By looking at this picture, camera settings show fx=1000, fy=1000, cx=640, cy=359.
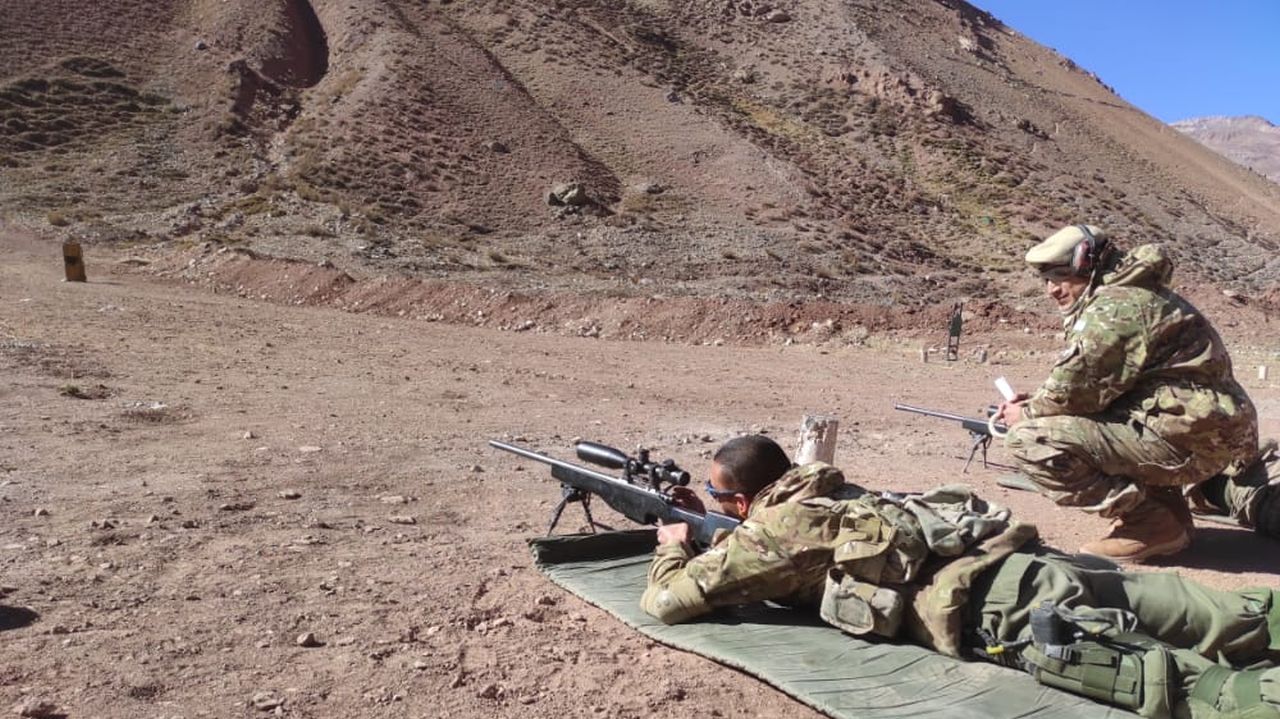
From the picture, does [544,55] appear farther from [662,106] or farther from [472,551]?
[472,551]

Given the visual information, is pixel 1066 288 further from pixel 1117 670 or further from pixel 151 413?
pixel 151 413

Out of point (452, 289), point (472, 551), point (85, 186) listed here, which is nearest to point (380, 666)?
point (472, 551)

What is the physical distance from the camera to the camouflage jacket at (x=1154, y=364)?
4.56 metres

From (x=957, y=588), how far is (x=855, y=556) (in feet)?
1.14

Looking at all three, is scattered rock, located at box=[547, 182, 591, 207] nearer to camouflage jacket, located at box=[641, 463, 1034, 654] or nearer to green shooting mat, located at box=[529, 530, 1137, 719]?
green shooting mat, located at box=[529, 530, 1137, 719]

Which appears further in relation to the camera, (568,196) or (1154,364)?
(568,196)

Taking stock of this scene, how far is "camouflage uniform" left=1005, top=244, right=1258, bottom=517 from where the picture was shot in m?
4.57

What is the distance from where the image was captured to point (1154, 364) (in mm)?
4637

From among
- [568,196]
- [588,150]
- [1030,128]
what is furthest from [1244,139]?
[568,196]

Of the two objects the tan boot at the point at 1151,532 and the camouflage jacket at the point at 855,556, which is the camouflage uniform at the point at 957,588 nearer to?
the camouflage jacket at the point at 855,556

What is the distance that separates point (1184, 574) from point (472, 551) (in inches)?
A: 138

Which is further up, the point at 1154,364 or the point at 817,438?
the point at 1154,364

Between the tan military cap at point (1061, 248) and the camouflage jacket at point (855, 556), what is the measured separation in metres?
1.60

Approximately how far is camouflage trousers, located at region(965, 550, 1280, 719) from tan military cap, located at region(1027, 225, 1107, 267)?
1873 millimetres
